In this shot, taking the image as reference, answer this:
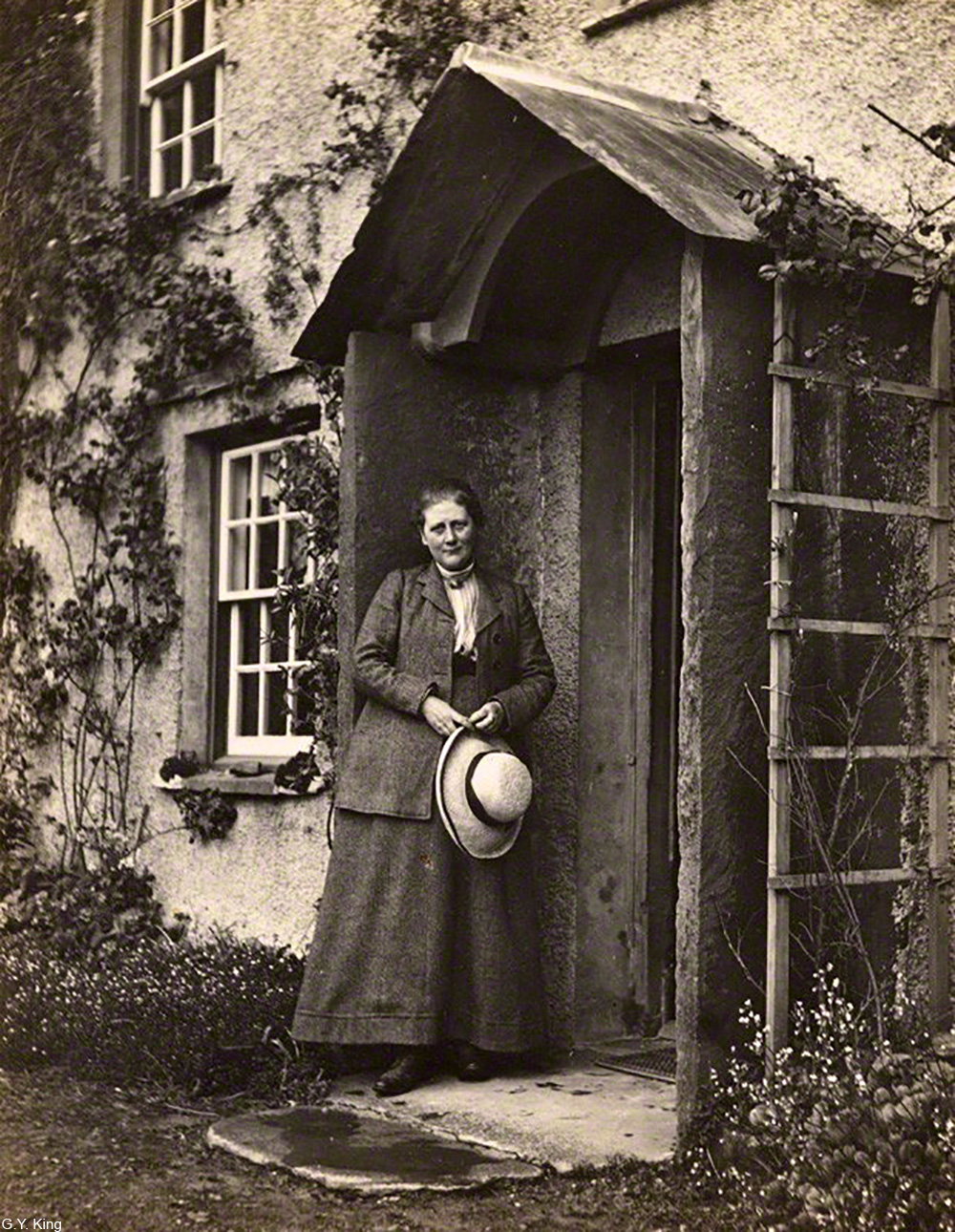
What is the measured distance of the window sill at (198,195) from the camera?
9.77 metres

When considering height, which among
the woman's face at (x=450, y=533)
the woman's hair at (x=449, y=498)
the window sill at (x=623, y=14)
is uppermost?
the window sill at (x=623, y=14)

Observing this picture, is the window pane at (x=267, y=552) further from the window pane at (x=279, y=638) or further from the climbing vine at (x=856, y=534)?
the climbing vine at (x=856, y=534)

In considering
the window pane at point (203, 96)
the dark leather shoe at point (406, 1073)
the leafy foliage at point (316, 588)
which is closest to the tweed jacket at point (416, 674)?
the dark leather shoe at point (406, 1073)

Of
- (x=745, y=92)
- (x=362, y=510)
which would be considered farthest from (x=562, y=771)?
(x=745, y=92)

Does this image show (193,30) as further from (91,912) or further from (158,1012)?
(158,1012)

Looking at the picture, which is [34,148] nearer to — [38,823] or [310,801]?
[38,823]

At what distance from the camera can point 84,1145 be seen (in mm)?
5762

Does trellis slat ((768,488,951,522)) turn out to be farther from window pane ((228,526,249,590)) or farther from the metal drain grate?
window pane ((228,526,249,590))

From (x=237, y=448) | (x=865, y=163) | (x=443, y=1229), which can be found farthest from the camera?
(x=237, y=448)

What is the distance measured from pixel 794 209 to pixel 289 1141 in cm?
331

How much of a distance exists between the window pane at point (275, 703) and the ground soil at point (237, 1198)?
3.55m

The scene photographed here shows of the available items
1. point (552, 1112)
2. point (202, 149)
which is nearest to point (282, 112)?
point (202, 149)

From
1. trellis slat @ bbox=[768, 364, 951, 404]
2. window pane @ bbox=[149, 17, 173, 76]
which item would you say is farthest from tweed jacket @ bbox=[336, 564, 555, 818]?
window pane @ bbox=[149, 17, 173, 76]

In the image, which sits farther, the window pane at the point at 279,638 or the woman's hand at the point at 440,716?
the window pane at the point at 279,638
